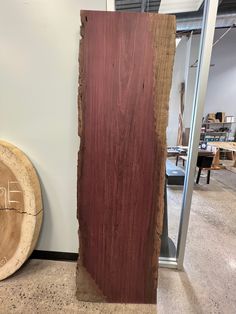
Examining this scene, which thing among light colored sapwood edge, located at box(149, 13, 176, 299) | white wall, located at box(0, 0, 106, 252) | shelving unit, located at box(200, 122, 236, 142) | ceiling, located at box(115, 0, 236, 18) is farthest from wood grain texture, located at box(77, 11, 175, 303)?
shelving unit, located at box(200, 122, 236, 142)

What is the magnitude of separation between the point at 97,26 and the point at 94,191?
104cm

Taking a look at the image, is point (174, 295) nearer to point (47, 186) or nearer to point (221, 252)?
point (221, 252)

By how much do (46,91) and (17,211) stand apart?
1.00 metres

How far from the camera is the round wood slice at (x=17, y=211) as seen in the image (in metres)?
1.55

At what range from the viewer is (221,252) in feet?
6.88

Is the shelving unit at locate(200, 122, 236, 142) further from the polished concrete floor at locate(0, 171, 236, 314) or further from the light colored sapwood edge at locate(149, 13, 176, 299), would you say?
the light colored sapwood edge at locate(149, 13, 176, 299)

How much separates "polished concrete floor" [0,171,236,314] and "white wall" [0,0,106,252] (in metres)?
0.37

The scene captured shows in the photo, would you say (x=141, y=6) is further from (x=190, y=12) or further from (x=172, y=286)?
(x=172, y=286)

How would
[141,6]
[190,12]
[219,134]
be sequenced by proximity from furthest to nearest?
1. [219,134]
2. [190,12]
3. [141,6]

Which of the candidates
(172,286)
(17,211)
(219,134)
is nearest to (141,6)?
(17,211)

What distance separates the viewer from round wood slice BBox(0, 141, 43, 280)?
1553mm

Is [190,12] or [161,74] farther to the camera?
[190,12]

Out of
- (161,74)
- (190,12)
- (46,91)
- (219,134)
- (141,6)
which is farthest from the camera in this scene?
(219,134)

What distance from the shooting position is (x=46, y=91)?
151 centimetres
